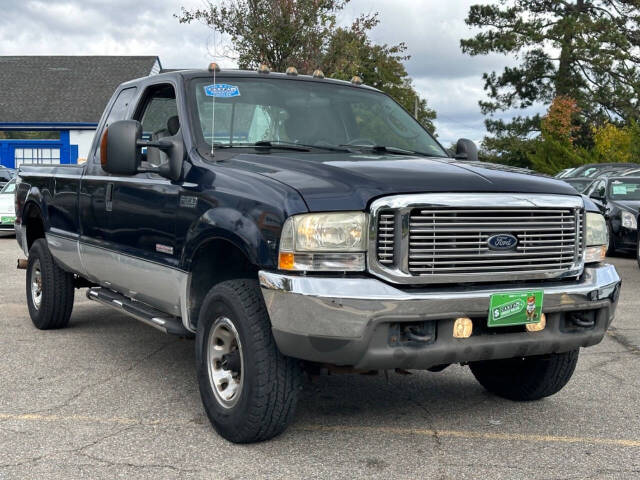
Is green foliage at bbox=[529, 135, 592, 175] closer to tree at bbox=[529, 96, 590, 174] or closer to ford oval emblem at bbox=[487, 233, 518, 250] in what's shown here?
tree at bbox=[529, 96, 590, 174]

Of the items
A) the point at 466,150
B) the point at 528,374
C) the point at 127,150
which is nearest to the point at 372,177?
the point at 127,150

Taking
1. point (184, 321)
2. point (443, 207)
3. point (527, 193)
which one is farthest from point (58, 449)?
point (527, 193)

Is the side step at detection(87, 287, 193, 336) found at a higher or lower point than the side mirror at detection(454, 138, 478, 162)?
lower

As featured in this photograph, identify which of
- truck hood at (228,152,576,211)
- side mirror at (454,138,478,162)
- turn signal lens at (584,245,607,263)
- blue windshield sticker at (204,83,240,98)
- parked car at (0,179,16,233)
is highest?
blue windshield sticker at (204,83,240,98)

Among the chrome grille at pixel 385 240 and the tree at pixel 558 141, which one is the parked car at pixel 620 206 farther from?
the tree at pixel 558 141

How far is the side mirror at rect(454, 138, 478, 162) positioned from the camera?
6.21m

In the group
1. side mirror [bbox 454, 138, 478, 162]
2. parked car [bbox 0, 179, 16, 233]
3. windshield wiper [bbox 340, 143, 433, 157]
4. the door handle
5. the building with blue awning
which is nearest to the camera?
windshield wiper [bbox 340, 143, 433, 157]

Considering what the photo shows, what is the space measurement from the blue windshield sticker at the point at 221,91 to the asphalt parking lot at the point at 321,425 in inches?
72.9

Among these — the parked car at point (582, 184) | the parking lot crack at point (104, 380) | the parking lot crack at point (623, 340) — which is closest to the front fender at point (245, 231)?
the parking lot crack at point (104, 380)

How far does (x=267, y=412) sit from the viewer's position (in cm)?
443

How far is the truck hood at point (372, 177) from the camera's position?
4.25m

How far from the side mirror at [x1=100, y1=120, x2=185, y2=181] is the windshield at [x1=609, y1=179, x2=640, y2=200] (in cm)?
1242

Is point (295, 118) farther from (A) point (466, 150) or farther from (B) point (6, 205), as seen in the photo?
(B) point (6, 205)

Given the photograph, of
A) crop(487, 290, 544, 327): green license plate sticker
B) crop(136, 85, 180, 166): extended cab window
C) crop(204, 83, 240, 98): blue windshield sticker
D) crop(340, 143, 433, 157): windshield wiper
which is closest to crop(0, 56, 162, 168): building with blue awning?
crop(136, 85, 180, 166): extended cab window
